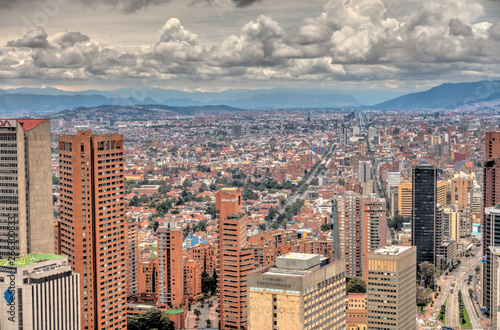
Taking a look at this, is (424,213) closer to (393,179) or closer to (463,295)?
(463,295)

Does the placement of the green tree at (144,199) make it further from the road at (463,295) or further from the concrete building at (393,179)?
the road at (463,295)

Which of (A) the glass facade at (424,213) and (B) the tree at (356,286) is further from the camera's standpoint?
(A) the glass facade at (424,213)

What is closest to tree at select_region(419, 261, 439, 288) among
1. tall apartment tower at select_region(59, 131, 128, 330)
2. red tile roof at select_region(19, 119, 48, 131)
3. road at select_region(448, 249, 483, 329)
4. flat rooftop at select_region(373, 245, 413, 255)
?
road at select_region(448, 249, 483, 329)

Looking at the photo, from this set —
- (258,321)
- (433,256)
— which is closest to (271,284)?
(258,321)

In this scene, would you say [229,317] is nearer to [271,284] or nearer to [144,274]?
[144,274]

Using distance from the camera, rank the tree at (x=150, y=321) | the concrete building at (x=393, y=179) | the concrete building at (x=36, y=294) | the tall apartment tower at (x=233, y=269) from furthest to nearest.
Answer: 1. the concrete building at (x=393, y=179)
2. the tree at (x=150, y=321)
3. the tall apartment tower at (x=233, y=269)
4. the concrete building at (x=36, y=294)

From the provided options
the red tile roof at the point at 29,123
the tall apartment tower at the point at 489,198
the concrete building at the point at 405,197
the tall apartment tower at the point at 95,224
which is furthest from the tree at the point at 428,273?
the red tile roof at the point at 29,123
